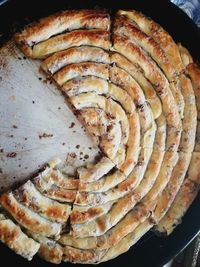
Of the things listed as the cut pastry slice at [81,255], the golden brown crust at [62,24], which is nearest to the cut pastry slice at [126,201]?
the cut pastry slice at [81,255]

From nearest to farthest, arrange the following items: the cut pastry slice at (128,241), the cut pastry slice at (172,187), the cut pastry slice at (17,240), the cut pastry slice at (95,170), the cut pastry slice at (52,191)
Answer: the cut pastry slice at (17,240)
the cut pastry slice at (52,191)
the cut pastry slice at (95,170)
the cut pastry slice at (128,241)
the cut pastry slice at (172,187)

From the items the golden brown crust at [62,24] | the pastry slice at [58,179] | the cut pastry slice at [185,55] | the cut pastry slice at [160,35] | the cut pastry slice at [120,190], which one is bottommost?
the cut pastry slice at [120,190]

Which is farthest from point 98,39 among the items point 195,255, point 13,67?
point 195,255

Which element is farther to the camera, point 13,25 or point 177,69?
point 177,69

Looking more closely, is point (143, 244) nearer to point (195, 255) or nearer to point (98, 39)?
point (195, 255)

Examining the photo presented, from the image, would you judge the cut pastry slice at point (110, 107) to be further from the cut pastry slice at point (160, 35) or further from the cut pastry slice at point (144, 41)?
the cut pastry slice at point (160, 35)

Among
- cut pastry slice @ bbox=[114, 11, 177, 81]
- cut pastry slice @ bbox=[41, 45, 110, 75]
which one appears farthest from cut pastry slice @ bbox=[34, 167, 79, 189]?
cut pastry slice @ bbox=[114, 11, 177, 81]
